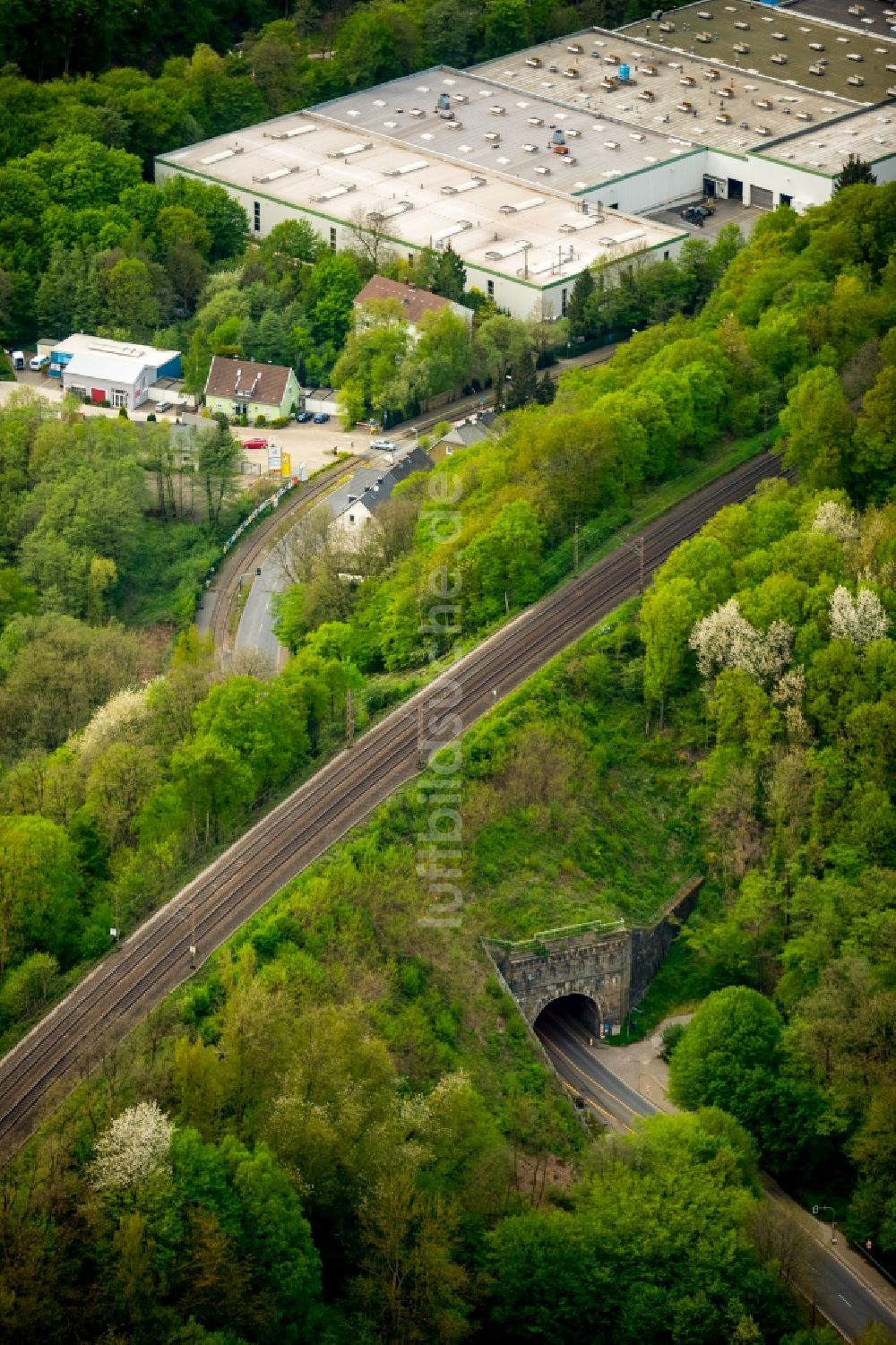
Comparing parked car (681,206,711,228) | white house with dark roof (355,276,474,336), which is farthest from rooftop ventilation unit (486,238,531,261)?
parked car (681,206,711,228)

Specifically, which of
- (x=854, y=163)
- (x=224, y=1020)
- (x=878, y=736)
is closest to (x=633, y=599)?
(x=878, y=736)

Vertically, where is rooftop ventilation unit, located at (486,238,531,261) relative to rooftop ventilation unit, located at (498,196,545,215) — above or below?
above

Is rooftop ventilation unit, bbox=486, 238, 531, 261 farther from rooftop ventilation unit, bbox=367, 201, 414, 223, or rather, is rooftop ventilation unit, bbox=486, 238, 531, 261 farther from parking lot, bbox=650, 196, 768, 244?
parking lot, bbox=650, 196, 768, 244

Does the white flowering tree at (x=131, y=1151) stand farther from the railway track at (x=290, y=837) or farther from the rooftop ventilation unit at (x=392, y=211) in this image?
the rooftop ventilation unit at (x=392, y=211)

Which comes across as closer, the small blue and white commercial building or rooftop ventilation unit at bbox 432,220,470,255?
the small blue and white commercial building

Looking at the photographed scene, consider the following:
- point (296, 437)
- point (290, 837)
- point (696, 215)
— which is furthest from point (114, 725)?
point (696, 215)

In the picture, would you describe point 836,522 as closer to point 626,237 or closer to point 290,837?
point 290,837

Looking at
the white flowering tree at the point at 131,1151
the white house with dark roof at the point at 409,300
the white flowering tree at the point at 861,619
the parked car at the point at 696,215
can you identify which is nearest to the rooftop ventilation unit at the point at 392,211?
the white house with dark roof at the point at 409,300
